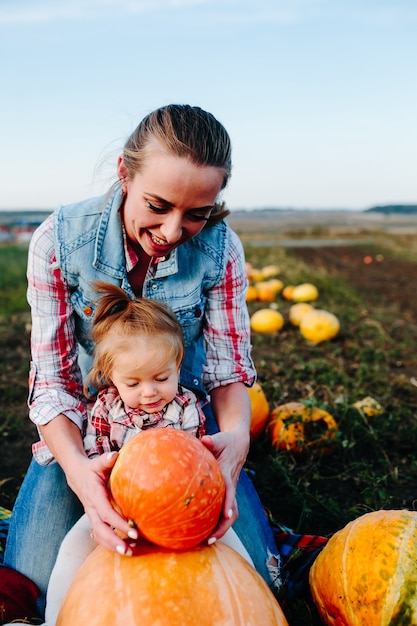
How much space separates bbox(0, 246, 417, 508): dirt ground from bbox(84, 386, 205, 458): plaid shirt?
1.31 m

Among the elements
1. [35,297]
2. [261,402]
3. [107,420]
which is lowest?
[261,402]

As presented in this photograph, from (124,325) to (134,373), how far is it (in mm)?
205

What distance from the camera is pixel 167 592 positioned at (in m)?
1.78

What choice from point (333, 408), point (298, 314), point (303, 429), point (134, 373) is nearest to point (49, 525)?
point (134, 373)

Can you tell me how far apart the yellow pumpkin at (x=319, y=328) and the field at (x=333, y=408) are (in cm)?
13

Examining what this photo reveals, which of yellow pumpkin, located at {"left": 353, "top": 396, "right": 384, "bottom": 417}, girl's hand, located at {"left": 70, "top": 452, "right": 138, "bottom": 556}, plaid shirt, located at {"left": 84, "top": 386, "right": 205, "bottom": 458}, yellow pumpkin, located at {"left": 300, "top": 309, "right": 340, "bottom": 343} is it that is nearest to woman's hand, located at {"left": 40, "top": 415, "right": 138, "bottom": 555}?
girl's hand, located at {"left": 70, "top": 452, "right": 138, "bottom": 556}

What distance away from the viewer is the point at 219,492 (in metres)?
1.92

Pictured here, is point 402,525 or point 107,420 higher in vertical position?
point 107,420

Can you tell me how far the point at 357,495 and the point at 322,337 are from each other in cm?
376

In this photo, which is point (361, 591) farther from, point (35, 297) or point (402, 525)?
point (35, 297)

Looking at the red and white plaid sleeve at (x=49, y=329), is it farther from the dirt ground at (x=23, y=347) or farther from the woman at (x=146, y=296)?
the dirt ground at (x=23, y=347)

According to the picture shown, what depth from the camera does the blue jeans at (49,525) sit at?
2.46m

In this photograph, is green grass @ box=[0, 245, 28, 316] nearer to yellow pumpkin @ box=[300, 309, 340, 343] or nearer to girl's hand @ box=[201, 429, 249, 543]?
yellow pumpkin @ box=[300, 309, 340, 343]

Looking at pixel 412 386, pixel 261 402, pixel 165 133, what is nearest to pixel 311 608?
pixel 261 402
